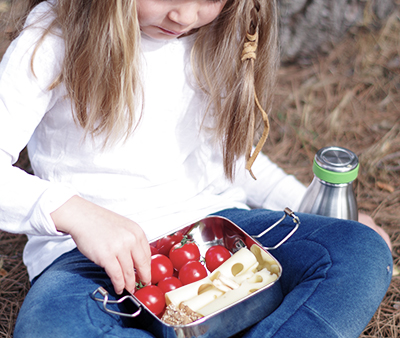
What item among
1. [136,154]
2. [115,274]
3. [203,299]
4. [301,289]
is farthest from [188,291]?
[136,154]

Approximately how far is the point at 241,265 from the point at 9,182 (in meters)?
0.52

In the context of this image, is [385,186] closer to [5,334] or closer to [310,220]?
[310,220]

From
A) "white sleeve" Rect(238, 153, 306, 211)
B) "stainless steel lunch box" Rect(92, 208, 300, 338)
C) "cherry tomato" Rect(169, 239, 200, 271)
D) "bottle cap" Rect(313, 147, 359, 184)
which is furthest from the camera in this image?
"white sleeve" Rect(238, 153, 306, 211)

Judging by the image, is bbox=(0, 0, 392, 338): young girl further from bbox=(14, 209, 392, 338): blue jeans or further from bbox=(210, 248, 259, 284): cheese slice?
bbox=(210, 248, 259, 284): cheese slice

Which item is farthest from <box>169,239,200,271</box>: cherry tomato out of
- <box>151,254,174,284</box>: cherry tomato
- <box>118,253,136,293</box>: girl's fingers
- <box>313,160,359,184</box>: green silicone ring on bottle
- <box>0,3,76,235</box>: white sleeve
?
<box>313,160,359,184</box>: green silicone ring on bottle

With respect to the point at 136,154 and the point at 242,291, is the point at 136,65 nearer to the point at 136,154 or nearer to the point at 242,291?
the point at 136,154

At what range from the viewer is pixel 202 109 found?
1.20 metres

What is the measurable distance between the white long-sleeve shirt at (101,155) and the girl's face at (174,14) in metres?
0.12

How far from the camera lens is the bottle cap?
1.15 meters

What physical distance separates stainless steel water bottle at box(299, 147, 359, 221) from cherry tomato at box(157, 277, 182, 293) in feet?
1.57

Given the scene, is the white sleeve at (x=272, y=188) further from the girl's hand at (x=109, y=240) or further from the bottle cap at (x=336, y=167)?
the girl's hand at (x=109, y=240)

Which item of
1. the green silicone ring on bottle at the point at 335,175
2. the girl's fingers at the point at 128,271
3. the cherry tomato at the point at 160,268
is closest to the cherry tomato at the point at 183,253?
the cherry tomato at the point at 160,268

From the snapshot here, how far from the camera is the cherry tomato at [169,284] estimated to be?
97cm

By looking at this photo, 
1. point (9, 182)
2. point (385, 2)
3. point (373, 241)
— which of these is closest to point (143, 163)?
point (9, 182)
